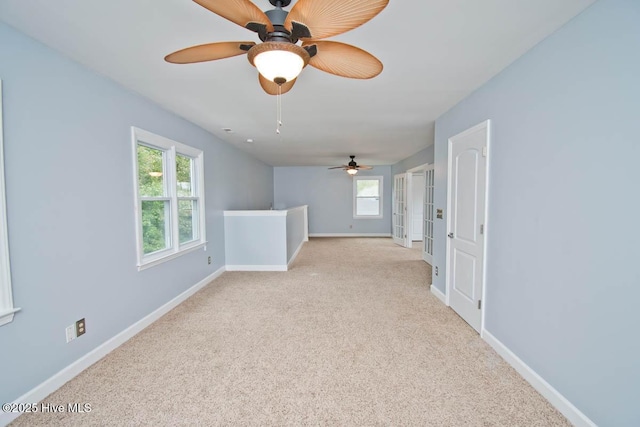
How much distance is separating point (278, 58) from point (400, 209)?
273 inches

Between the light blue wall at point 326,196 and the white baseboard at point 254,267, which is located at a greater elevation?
the light blue wall at point 326,196

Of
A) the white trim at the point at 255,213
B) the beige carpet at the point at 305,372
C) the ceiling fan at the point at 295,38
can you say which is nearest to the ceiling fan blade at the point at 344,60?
the ceiling fan at the point at 295,38

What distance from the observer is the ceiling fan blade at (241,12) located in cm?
101

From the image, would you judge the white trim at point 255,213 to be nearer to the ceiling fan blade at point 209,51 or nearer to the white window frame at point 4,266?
the white window frame at point 4,266

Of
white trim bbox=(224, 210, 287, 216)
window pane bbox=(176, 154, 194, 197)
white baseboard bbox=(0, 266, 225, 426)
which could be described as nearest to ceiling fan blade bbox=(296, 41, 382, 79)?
white baseboard bbox=(0, 266, 225, 426)

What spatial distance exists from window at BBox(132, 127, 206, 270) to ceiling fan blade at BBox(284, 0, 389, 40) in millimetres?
2271

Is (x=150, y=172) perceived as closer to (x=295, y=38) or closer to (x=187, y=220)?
(x=187, y=220)

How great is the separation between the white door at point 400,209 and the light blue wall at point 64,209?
5.80 meters

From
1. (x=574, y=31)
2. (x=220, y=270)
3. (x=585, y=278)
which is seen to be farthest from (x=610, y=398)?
(x=220, y=270)

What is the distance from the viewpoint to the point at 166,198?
3264 millimetres

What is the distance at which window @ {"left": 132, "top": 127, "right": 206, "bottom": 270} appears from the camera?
282 centimetres

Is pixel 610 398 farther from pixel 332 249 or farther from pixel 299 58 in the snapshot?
pixel 332 249

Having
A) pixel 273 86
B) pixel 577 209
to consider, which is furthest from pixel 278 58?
pixel 577 209

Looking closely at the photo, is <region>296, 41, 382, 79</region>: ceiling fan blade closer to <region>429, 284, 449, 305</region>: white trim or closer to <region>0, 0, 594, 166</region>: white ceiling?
<region>0, 0, 594, 166</region>: white ceiling
